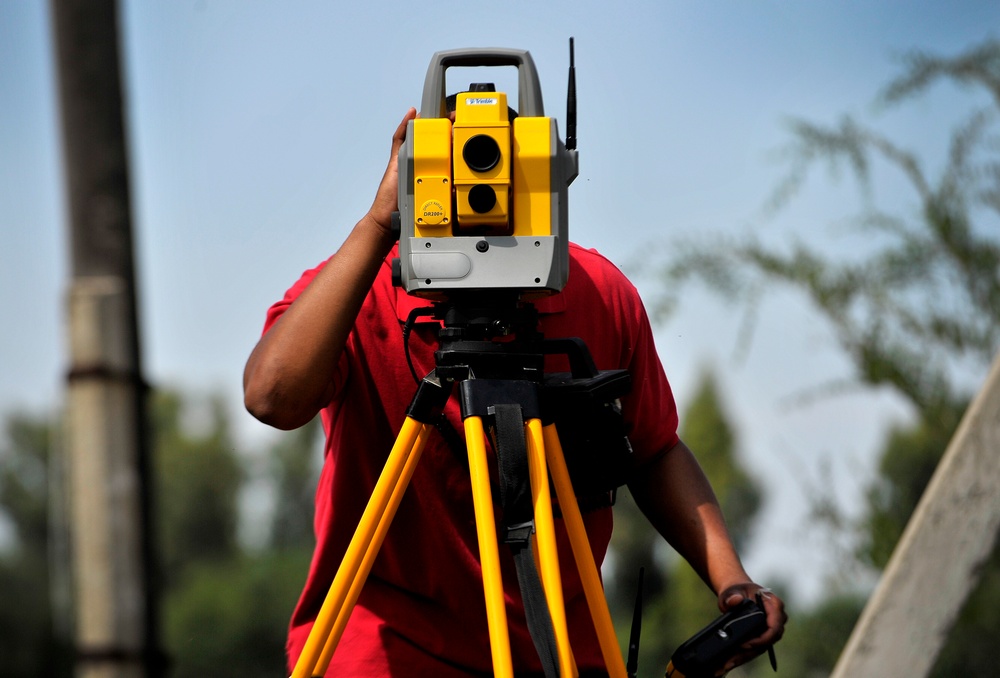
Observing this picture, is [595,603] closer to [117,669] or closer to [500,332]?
[500,332]

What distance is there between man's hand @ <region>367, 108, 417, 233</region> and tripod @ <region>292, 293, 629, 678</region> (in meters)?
0.18

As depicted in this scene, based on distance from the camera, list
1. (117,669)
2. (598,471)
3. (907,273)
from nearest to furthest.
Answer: (598,471) → (117,669) → (907,273)

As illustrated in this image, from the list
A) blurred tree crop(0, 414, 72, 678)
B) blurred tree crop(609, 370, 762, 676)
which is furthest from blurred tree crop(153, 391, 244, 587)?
blurred tree crop(609, 370, 762, 676)

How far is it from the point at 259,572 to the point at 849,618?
50.2ft

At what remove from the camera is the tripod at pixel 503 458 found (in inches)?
60.6

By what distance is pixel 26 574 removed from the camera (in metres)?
10.4

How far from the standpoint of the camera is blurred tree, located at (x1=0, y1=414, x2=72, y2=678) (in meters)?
10.2

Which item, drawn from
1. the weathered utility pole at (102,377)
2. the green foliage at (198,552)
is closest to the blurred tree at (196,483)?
the green foliage at (198,552)

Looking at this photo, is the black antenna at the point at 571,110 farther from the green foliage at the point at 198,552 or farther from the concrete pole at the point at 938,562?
the green foliage at the point at 198,552

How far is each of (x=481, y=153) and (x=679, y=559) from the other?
16.8 feet

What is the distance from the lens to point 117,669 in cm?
277

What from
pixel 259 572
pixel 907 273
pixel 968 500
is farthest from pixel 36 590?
pixel 968 500

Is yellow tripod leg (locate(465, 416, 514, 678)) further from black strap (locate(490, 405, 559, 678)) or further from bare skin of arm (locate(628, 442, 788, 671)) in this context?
bare skin of arm (locate(628, 442, 788, 671))

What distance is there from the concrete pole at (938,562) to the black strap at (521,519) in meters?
1.31
